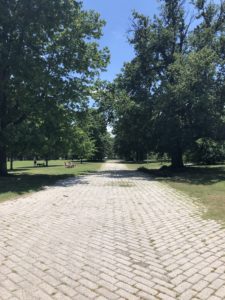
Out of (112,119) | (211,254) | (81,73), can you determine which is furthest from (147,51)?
(211,254)

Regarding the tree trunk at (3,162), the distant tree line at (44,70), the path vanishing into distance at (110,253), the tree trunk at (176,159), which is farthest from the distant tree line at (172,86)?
the path vanishing into distance at (110,253)

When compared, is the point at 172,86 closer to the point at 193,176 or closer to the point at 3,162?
the point at 193,176

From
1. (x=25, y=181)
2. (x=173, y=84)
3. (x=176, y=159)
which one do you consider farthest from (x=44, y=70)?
(x=176, y=159)

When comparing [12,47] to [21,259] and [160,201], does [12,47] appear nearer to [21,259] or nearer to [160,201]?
[160,201]

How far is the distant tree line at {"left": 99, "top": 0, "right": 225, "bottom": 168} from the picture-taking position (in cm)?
2305

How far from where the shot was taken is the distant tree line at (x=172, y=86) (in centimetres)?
2305

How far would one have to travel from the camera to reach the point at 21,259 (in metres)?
5.03

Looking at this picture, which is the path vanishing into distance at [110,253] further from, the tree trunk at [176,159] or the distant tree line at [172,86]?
the tree trunk at [176,159]

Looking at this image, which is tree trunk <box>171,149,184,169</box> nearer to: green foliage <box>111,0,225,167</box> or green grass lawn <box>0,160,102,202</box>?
green foliage <box>111,0,225,167</box>

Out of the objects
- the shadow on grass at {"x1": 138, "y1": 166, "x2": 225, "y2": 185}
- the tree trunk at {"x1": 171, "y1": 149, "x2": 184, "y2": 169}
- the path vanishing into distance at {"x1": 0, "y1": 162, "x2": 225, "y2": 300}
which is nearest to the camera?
the path vanishing into distance at {"x1": 0, "y1": 162, "x2": 225, "y2": 300}

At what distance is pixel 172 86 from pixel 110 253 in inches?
779

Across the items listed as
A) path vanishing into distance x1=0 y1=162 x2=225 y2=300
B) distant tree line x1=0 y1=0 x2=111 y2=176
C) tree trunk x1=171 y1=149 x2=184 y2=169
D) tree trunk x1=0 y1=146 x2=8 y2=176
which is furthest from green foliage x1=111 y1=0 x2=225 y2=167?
path vanishing into distance x1=0 y1=162 x2=225 y2=300

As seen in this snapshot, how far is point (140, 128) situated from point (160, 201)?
16.9 meters

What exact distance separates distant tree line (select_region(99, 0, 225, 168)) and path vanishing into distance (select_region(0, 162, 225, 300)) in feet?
49.9
